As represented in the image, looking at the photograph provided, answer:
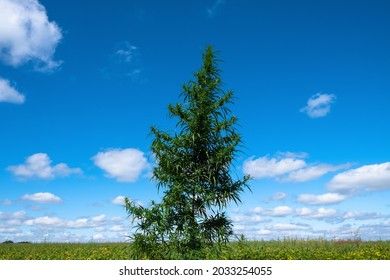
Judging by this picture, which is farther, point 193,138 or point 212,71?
point 212,71

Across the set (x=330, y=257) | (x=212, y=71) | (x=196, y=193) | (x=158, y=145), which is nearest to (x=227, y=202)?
(x=196, y=193)

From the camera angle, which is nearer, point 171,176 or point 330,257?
point 171,176

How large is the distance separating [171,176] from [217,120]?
6.93ft

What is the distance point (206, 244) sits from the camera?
12000 mm

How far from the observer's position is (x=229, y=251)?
472 inches

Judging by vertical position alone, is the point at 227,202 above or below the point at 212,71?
below
